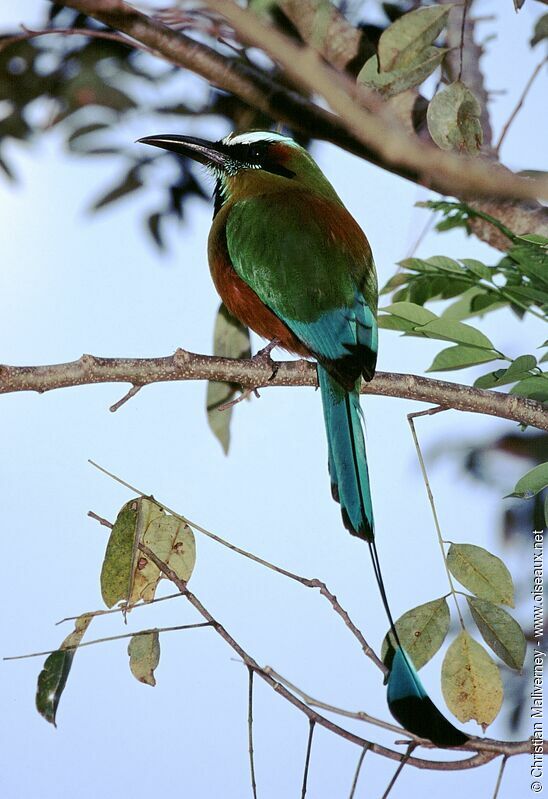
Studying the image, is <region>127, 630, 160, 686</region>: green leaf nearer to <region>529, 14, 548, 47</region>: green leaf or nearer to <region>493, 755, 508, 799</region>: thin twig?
<region>493, 755, 508, 799</region>: thin twig

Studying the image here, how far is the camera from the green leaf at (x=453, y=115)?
1150mm

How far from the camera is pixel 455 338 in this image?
119cm

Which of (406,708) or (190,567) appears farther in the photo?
(190,567)

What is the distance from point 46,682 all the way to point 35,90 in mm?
1273

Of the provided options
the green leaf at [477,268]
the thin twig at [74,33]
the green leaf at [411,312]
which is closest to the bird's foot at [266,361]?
the green leaf at [411,312]

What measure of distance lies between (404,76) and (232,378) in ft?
1.48

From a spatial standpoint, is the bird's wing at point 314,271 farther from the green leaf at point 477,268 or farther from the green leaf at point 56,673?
the green leaf at point 56,673

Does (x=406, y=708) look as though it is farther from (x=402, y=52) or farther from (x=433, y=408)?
(x=402, y=52)

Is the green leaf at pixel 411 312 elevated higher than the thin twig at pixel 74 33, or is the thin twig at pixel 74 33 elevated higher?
the thin twig at pixel 74 33

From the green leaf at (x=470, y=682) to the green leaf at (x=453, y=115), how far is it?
625 mm

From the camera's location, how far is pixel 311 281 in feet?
4.55

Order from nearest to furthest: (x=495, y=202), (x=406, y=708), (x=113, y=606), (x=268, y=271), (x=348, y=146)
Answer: (x=406, y=708) < (x=113, y=606) < (x=268, y=271) < (x=495, y=202) < (x=348, y=146)

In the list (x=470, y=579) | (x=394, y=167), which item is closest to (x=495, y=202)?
(x=394, y=167)

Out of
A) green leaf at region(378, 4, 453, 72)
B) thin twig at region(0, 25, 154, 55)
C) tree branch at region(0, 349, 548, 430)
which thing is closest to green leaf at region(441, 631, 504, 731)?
tree branch at region(0, 349, 548, 430)
